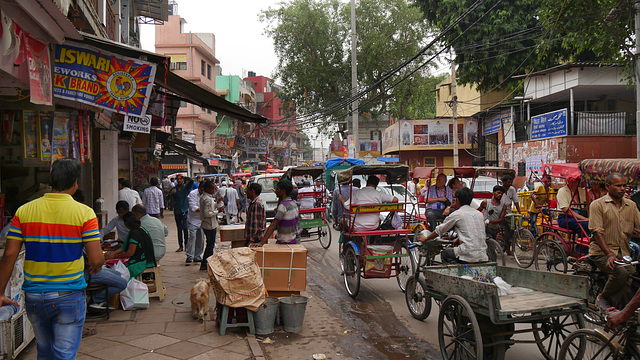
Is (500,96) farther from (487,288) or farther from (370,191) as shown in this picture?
(487,288)

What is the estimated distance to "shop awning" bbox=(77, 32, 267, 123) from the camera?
5.63 metres

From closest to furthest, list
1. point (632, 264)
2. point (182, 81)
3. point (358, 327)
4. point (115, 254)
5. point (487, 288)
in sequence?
point (487, 288) → point (632, 264) → point (358, 327) → point (115, 254) → point (182, 81)

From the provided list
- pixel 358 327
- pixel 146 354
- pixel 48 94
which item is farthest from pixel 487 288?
pixel 48 94

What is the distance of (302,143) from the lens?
10362 centimetres

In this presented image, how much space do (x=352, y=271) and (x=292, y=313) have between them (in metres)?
2.06

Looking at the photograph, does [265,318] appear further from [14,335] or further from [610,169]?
[610,169]

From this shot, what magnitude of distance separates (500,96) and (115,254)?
91.0ft

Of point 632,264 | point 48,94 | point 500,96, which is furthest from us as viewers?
point 500,96

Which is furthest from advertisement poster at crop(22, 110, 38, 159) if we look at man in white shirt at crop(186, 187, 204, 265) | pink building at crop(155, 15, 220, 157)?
pink building at crop(155, 15, 220, 157)

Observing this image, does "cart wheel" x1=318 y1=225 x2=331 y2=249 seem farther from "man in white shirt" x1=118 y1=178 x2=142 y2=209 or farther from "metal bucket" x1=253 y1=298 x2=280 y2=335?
"metal bucket" x1=253 y1=298 x2=280 y2=335

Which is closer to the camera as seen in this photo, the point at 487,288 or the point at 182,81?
the point at 487,288

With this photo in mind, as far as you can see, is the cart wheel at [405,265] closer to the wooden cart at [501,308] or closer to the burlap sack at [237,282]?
the wooden cart at [501,308]

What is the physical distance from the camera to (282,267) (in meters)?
6.28

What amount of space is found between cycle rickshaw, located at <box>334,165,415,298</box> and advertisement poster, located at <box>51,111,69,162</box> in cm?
439
